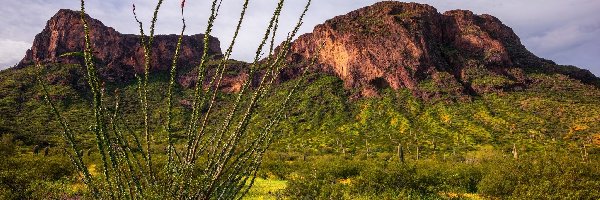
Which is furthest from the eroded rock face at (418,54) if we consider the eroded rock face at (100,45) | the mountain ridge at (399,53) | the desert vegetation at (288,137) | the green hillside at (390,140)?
the eroded rock face at (100,45)

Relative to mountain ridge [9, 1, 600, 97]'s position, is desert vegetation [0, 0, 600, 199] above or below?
below

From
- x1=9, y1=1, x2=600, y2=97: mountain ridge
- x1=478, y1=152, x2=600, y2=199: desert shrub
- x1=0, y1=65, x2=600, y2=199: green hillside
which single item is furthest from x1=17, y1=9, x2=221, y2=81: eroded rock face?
x1=478, y1=152, x2=600, y2=199: desert shrub

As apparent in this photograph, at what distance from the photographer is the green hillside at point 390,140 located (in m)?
22.3

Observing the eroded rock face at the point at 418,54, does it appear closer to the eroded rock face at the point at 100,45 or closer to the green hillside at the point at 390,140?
the green hillside at the point at 390,140

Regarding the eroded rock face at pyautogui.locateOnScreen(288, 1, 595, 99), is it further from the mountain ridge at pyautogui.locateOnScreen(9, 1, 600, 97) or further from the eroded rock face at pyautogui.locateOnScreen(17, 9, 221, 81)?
the eroded rock face at pyautogui.locateOnScreen(17, 9, 221, 81)

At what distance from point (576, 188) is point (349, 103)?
3833 inches

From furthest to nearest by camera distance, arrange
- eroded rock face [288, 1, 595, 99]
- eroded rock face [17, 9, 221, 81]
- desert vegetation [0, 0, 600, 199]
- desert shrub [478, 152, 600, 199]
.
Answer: eroded rock face [17, 9, 221, 81], eroded rock face [288, 1, 595, 99], desert shrub [478, 152, 600, 199], desert vegetation [0, 0, 600, 199]

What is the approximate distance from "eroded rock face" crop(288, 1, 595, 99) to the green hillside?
4556mm

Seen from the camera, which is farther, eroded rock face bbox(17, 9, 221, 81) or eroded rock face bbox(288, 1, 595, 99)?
eroded rock face bbox(17, 9, 221, 81)

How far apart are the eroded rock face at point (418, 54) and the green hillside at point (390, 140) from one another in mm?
4556

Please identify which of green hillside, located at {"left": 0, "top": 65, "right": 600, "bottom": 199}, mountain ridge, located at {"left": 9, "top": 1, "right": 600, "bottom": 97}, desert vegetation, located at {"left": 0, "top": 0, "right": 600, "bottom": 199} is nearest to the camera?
desert vegetation, located at {"left": 0, "top": 0, "right": 600, "bottom": 199}

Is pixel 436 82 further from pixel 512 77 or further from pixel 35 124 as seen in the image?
pixel 35 124

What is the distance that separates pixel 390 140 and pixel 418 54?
48759 mm

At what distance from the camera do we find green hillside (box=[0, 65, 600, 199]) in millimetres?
22281
